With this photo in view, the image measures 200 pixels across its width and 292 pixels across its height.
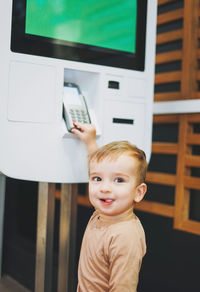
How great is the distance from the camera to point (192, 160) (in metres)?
2.02

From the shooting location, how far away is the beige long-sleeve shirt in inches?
47.1

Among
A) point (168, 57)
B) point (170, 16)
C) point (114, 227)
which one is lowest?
point (114, 227)

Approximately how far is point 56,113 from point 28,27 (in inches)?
12.3

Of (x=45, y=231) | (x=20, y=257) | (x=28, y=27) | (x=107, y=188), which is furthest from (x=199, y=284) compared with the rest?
(x=28, y=27)

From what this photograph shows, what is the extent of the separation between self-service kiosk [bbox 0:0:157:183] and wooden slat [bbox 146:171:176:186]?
0.46 meters

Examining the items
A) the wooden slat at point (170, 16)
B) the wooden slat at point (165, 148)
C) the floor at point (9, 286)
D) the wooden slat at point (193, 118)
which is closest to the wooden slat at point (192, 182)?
the wooden slat at point (165, 148)

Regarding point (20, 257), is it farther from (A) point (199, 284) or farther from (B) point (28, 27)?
(B) point (28, 27)

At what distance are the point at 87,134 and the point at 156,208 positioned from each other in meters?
0.87

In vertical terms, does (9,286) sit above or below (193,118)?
below

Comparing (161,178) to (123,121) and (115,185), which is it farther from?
(115,185)

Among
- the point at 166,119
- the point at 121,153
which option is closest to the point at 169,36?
the point at 166,119

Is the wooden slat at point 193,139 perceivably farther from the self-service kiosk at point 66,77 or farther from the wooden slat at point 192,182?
the self-service kiosk at point 66,77

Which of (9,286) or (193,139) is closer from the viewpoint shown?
(193,139)

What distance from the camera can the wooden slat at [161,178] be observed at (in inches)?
83.7
